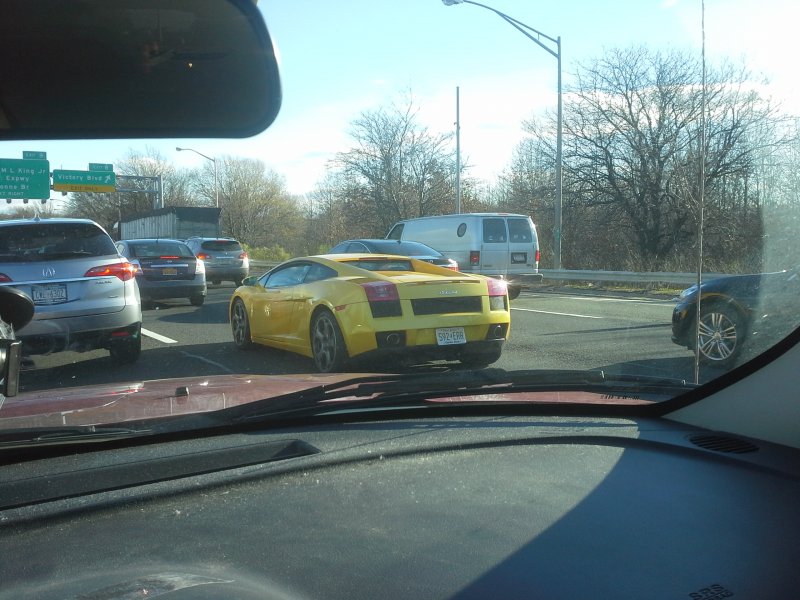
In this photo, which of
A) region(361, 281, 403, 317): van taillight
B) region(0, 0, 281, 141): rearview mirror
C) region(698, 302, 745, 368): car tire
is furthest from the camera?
region(361, 281, 403, 317): van taillight

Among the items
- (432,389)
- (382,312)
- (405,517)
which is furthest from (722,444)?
(382,312)

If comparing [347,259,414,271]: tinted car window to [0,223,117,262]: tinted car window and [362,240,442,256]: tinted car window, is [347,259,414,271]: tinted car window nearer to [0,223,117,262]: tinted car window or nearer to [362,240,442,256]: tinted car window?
[0,223,117,262]: tinted car window

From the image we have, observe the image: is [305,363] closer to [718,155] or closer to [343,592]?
[718,155]

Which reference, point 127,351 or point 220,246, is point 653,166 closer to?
point 127,351

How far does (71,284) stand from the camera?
20.1 feet

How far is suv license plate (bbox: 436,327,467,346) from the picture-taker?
264 inches

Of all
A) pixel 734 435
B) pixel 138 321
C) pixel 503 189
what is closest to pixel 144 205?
pixel 138 321

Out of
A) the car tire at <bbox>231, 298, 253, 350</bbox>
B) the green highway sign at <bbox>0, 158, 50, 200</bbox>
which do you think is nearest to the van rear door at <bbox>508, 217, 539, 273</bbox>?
the car tire at <bbox>231, 298, 253, 350</bbox>

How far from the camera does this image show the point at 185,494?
251cm

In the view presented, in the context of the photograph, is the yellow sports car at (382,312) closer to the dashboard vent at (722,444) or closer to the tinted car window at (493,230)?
the dashboard vent at (722,444)

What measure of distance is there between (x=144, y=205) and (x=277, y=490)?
5727 millimetres

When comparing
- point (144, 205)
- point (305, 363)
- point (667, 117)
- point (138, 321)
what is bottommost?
point (305, 363)

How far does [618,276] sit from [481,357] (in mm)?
6097

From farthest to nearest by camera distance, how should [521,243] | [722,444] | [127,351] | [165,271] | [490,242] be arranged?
[521,243] → [490,242] → [165,271] → [127,351] → [722,444]
